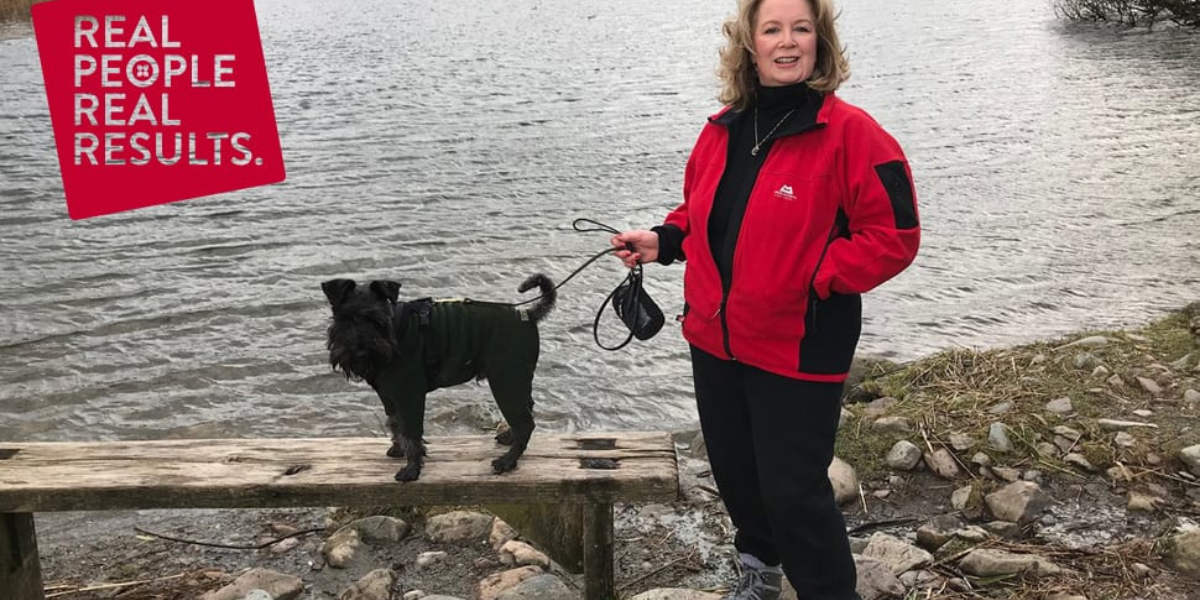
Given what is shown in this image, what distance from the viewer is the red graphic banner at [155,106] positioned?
42.8ft

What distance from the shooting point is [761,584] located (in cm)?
393

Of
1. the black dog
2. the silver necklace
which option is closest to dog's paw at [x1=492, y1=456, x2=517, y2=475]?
the black dog

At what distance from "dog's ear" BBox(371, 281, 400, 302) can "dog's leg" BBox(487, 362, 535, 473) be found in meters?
0.54

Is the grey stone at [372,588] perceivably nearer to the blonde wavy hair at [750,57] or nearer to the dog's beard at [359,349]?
the dog's beard at [359,349]

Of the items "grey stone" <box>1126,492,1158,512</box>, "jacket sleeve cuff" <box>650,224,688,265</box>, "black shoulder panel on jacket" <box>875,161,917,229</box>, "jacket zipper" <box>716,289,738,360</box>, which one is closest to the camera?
"black shoulder panel on jacket" <box>875,161,917,229</box>

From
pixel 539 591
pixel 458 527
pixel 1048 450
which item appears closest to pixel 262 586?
pixel 458 527

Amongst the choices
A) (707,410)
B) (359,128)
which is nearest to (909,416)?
(707,410)

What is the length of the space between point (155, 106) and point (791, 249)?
13.2m

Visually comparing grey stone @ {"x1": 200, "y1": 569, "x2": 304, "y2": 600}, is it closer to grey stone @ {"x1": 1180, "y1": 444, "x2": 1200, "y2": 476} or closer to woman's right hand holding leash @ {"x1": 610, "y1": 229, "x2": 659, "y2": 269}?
woman's right hand holding leash @ {"x1": 610, "y1": 229, "x2": 659, "y2": 269}

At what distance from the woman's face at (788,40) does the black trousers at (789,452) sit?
106cm

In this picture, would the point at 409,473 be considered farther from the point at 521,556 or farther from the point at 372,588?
the point at 521,556

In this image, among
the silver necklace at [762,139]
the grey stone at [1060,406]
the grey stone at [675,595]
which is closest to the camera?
the silver necklace at [762,139]

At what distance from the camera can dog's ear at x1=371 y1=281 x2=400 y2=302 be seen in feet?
12.0

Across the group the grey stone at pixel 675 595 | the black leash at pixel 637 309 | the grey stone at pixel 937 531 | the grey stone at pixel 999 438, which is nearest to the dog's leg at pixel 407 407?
the black leash at pixel 637 309
